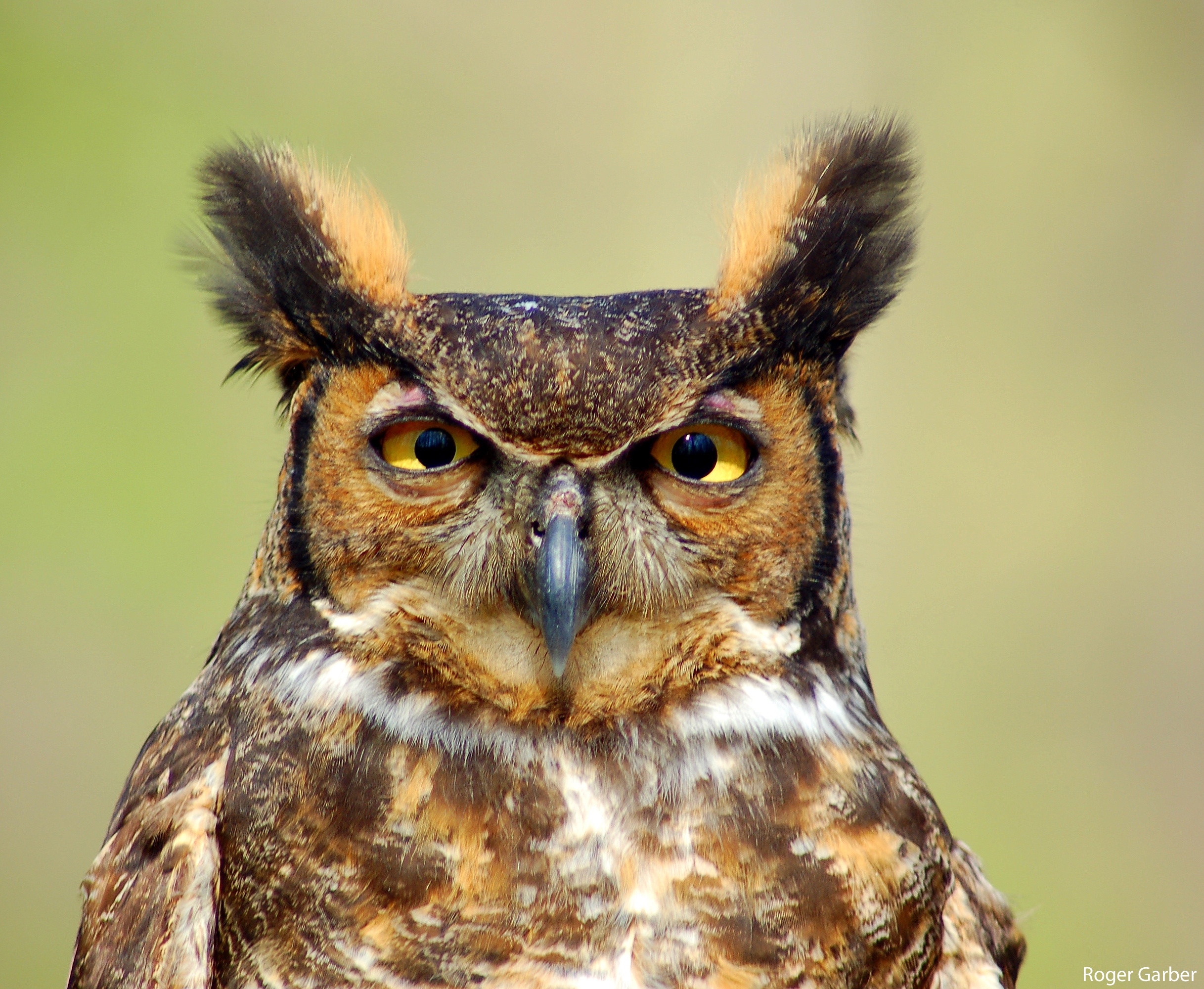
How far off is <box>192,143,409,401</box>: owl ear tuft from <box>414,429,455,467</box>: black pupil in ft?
0.46

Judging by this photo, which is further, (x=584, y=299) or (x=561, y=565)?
(x=584, y=299)

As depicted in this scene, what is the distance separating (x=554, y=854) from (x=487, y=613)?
0.81ft

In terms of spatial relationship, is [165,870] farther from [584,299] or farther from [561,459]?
[584,299]

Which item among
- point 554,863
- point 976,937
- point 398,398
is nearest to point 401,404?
Answer: point 398,398

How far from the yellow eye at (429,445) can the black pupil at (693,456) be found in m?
0.21

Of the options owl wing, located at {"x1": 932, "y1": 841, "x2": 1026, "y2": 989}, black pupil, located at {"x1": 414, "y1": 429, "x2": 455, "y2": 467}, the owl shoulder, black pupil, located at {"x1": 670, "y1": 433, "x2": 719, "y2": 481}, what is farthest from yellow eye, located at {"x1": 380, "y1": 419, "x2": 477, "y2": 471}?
owl wing, located at {"x1": 932, "y1": 841, "x2": 1026, "y2": 989}

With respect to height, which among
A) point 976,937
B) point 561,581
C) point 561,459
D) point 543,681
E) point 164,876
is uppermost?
point 561,459

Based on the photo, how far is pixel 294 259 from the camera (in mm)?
1216

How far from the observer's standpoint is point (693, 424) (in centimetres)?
110

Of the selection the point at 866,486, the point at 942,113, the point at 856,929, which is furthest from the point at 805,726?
the point at 942,113

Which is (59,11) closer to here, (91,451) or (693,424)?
(91,451)

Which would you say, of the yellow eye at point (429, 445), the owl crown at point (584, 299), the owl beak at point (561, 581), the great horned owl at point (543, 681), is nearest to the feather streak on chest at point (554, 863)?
the great horned owl at point (543, 681)

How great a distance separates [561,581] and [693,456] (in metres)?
0.20

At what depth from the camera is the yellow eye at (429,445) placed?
108 cm
